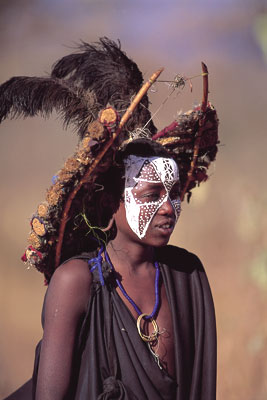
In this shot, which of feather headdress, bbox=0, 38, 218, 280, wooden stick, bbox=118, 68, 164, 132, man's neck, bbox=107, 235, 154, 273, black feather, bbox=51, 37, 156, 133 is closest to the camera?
wooden stick, bbox=118, 68, 164, 132

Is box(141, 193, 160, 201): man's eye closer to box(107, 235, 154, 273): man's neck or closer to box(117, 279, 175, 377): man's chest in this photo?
box(107, 235, 154, 273): man's neck

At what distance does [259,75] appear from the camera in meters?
5.23

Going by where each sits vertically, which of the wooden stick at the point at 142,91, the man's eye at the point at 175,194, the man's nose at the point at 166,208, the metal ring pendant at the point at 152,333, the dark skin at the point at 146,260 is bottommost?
the metal ring pendant at the point at 152,333

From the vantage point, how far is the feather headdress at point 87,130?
2330mm

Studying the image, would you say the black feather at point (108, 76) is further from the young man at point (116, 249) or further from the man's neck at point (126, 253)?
the man's neck at point (126, 253)

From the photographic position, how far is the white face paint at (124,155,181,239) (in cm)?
237

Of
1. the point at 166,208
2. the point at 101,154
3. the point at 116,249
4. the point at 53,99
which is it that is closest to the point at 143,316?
the point at 116,249

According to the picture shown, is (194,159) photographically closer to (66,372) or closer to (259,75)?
(66,372)

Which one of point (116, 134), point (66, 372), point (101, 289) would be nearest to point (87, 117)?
point (116, 134)

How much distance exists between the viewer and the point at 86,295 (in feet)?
7.60

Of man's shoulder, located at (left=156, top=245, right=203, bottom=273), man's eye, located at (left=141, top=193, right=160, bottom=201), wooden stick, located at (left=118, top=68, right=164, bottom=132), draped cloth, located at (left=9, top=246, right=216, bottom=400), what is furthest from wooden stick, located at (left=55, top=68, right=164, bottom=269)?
man's shoulder, located at (left=156, top=245, right=203, bottom=273)

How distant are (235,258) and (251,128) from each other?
3.61 ft

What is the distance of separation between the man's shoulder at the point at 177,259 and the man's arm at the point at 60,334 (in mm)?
511

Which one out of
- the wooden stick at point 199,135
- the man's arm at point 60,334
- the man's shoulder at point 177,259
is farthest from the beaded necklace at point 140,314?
the wooden stick at point 199,135
